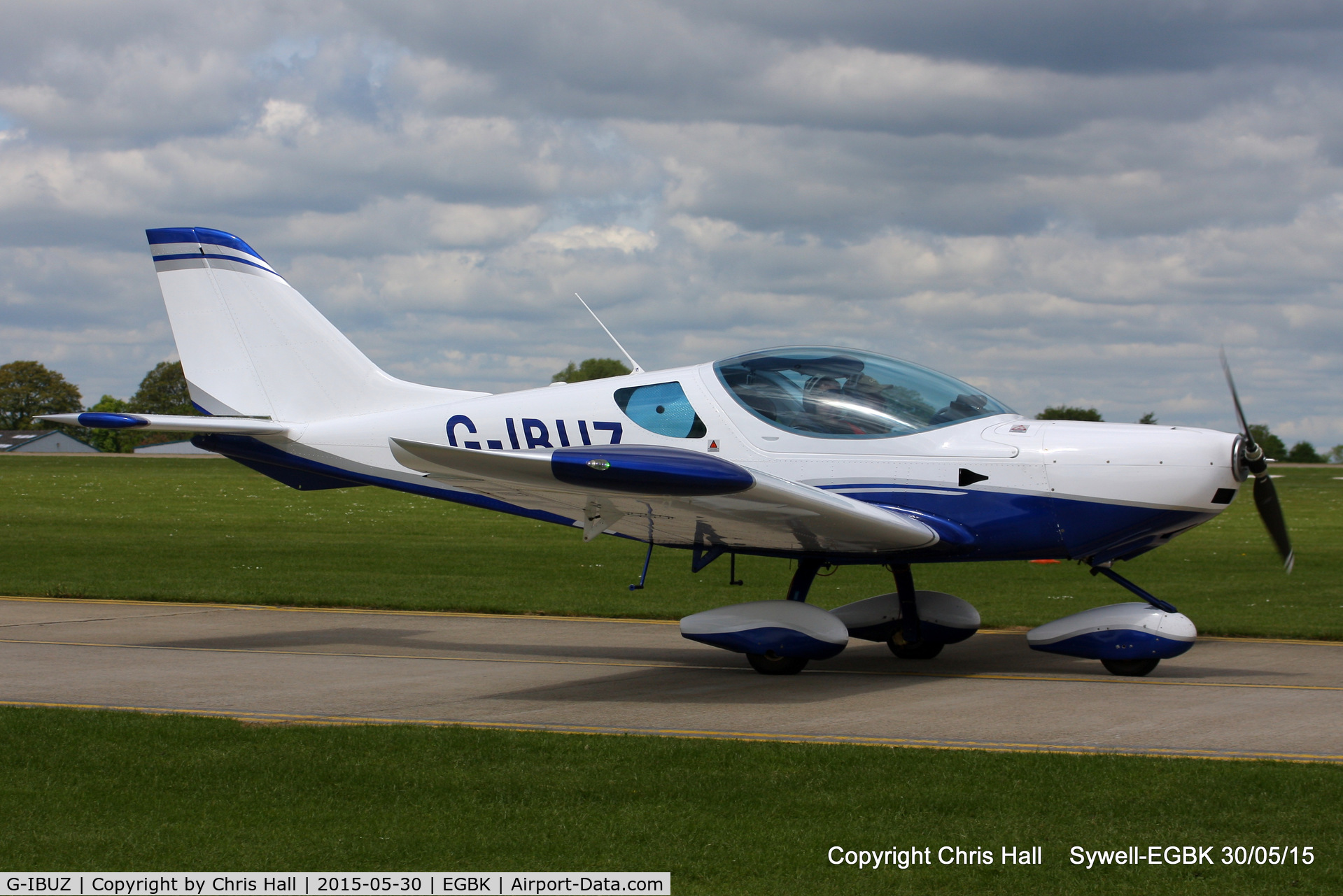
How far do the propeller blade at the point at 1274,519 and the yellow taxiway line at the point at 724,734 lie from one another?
367 centimetres

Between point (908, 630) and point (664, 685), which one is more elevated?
point (908, 630)

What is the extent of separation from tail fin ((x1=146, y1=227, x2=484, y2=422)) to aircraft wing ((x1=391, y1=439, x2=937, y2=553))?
3.41 metres

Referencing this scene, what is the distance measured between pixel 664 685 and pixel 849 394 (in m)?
2.77

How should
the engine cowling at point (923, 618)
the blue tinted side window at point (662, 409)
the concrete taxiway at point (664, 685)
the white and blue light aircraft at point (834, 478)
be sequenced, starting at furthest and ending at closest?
1. the engine cowling at point (923, 618)
2. the blue tinted side window at point (662, 409)
3. the white and blue light aircraft at point (834, 478)
4. the concrete taxiway at point (664, 685)

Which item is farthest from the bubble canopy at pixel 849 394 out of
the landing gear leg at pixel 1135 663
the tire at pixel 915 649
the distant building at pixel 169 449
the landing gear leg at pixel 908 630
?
the distant building at pixel 169 449

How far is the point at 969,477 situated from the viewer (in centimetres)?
982

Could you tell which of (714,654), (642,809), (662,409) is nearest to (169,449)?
(714,654)

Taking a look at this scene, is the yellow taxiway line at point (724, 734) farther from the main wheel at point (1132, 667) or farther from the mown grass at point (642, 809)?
the main wheel at point (1132, 667)

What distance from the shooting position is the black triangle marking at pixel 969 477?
981 centimetres

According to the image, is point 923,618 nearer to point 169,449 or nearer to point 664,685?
point 664,685

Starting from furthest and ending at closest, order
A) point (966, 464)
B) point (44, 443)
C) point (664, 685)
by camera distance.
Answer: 1. point (44, 443)
2. point (966, 464)
3. point (664, 685)

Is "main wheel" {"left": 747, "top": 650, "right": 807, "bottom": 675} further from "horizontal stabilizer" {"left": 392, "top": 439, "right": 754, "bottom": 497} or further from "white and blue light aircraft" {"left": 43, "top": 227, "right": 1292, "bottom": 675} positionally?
"horizontal stabilizer" {"left": 392, "top": 439, "right": 754, "bottom": 497}

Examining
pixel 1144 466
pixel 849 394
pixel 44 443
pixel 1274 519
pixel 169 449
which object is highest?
pixel 44 443
